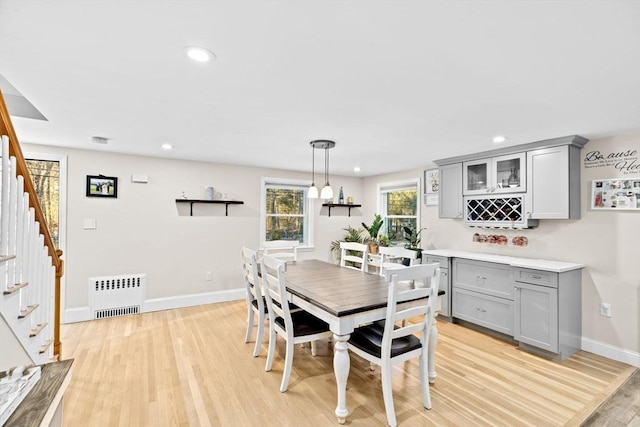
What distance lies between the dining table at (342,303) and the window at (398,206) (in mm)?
2345

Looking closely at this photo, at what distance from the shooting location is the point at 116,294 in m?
4.01

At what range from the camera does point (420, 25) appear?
1.34 m

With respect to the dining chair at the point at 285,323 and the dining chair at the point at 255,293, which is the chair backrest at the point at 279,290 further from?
the dining chair at the point at 255,293

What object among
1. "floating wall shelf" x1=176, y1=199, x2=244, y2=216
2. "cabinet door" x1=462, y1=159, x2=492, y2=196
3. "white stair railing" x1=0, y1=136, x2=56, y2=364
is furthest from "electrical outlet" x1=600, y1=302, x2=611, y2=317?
"white stair railing" x1=0, y1=136, x2=56, y2=364

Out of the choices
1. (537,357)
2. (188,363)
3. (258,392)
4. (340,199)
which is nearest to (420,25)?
(258,392)

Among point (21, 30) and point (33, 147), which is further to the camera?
point (33, 147)

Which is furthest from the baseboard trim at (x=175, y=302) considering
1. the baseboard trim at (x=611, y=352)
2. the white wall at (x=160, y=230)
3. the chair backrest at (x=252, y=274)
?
the baseboard trim at (x=611, y=352)

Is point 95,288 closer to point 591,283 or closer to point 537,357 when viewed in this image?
point 537,357

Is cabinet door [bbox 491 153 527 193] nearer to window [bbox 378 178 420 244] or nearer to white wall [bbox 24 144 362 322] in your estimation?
window [bbox 378 178 420 244]

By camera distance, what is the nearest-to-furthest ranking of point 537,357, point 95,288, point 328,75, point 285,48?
point 285,48 < point 328,75 < point 537,357 < point 95,288

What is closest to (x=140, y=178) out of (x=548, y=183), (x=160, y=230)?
(x=160, y=230)

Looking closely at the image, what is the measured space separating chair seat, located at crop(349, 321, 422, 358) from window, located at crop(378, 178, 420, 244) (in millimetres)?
2999

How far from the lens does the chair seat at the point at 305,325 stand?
245 centimetres

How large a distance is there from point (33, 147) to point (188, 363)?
3.18m
